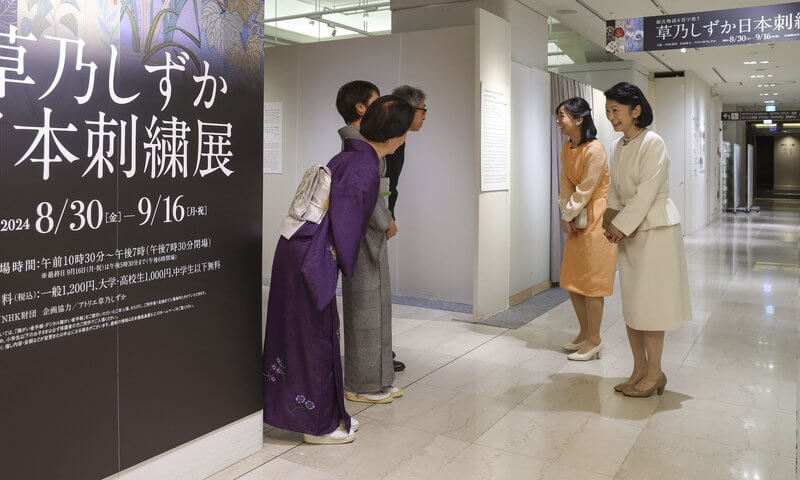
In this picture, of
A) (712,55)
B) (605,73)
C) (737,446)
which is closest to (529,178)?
(737,446)

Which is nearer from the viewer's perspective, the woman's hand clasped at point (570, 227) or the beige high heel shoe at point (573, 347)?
the woman's hand clasped at point (570, 227)

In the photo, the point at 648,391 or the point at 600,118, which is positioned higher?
the point at 600,118

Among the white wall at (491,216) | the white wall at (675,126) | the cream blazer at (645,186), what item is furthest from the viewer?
the white wall at (675,126)

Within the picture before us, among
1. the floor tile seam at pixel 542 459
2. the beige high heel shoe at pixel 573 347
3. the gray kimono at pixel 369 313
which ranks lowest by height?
→ the floor tile seam at pixel 542 459

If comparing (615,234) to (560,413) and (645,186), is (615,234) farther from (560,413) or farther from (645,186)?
(560,413)

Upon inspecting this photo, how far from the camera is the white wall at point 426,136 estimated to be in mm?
6309

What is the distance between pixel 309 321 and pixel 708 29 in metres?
5.08

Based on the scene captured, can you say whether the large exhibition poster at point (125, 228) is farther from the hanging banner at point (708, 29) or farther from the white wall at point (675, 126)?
the white wall at point (675, 126)

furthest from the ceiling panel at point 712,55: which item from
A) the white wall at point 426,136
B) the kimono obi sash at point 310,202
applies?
the kimono obi sash at point 310,202

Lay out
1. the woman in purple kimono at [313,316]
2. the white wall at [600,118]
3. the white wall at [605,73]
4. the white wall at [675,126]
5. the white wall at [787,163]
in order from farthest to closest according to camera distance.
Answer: the white wall at [787,163]
the white wall at [675,126]
the white wall at [605,73]
the white wall at [600,118]
the woman in purple kimono at [313,316]

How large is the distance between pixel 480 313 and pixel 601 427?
7.72 ft

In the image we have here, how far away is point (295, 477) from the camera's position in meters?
2.74

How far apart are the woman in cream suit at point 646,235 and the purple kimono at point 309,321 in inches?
60.0

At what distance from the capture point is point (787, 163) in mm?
33969
